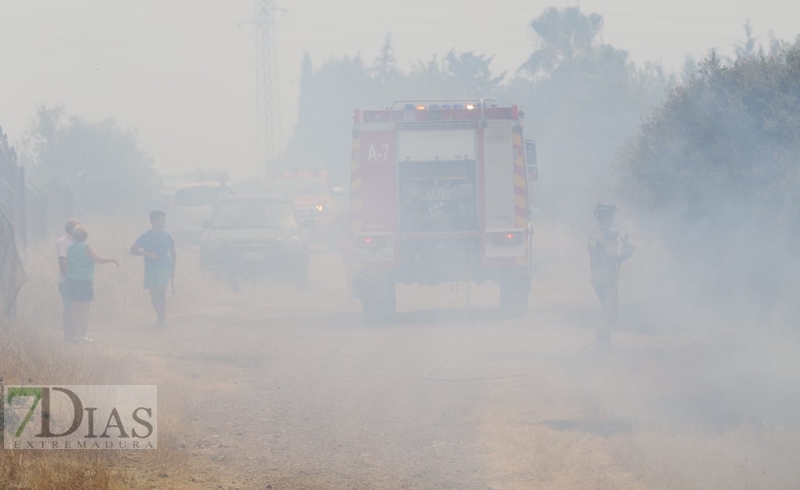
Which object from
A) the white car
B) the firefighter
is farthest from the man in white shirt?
the white car

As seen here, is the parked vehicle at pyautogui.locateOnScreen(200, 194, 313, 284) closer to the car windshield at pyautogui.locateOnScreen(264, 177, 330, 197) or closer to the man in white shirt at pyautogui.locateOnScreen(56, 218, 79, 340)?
the man in white shirt at pyautogui.locateOnScreen(56, 218, 79, 340)

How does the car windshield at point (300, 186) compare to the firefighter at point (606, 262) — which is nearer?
the firefighter at point (606, 262)

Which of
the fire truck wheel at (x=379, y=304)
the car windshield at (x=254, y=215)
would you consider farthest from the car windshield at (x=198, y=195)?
the fire truck wheel at (x=379, y=304)

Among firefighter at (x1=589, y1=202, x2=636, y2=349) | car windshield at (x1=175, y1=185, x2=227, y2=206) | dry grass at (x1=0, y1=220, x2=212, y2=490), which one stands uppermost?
car windshield at (x1=175, y1=185, x2=227, y2=206)

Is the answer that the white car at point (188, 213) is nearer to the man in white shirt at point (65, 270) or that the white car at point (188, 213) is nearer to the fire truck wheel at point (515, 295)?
the fire truck wheel at point (515, 295)

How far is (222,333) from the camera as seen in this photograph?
14.5 metres

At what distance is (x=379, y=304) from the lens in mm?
15133

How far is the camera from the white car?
2708cm

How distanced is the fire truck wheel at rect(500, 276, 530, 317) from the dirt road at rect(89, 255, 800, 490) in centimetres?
37

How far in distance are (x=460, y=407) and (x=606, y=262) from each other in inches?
134

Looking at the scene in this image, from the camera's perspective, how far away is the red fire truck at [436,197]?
48.8 feet

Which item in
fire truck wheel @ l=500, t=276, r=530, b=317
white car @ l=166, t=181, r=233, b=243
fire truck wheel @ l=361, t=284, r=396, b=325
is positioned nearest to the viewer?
fire truck wheel @ l=361, t=284, r=396, b=325

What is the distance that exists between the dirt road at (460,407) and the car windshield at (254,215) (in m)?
5.24

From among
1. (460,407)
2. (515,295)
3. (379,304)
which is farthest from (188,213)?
(460,407)
